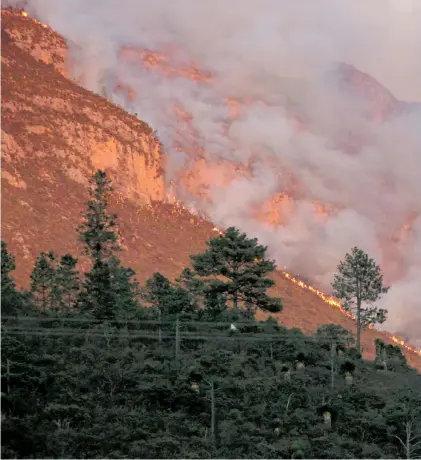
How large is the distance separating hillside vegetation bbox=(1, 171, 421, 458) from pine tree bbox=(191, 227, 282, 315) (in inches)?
5.6

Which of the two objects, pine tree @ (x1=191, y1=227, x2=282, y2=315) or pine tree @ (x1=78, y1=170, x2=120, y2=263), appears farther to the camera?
pine tree @ (x1=191, y1=227, x2=282, y2=315)

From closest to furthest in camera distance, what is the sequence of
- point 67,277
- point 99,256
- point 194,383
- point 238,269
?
point 194,383 < point 99,256 < point 238,269 < point 67,277

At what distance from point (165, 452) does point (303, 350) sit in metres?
25.9

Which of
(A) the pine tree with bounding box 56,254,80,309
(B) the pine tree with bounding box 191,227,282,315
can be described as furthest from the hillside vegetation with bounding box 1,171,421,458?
(A) the pine tree with bounding box 56,254,80,309

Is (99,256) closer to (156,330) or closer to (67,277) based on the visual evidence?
(156,330)

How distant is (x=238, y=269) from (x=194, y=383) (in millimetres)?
24941

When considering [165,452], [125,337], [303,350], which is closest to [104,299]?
[125,337]

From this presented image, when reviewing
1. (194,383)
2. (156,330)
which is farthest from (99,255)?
(194,383)

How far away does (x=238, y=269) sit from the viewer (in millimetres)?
69875

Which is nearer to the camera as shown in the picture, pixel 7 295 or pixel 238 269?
pixel 7 295

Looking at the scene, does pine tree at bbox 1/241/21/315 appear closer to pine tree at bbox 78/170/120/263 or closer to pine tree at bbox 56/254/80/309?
pine tree at bbox 78/170/120/263

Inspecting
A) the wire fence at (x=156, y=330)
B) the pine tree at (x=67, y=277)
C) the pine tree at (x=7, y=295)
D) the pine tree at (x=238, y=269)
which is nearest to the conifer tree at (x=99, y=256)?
the wire fence at (x=156, y=330)

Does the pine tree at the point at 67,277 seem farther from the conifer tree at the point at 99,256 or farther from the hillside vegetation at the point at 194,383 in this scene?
the conifer tree at the point at 99,256

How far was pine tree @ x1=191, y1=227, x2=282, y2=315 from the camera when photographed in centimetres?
6806
